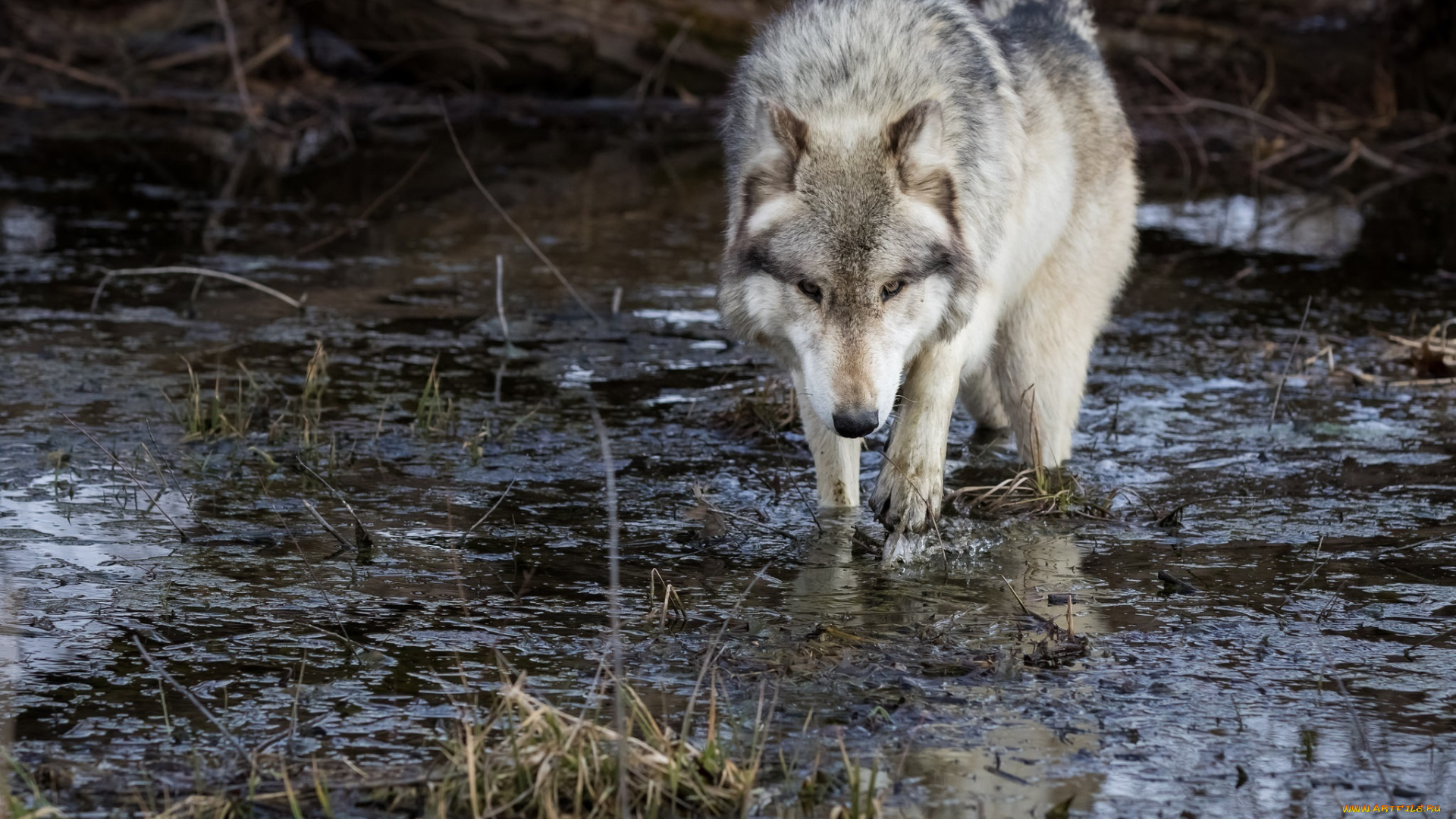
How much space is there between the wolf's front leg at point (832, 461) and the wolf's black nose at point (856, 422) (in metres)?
0.66

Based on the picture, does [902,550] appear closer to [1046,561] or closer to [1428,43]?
[1046,561]

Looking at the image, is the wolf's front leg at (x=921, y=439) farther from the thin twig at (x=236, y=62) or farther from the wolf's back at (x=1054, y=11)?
the thin twig at (x=236, y=62)

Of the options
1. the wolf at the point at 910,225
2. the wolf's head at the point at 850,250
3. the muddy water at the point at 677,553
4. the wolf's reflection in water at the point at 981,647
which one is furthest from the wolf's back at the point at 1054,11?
the wolf's reflection in water at the point at 981,647

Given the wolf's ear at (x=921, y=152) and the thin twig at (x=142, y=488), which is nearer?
the wolf's ear at (x=921, y=152)

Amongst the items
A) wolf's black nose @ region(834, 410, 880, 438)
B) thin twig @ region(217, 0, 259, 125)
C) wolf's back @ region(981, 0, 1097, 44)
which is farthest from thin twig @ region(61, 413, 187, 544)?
thin twig @ region(217, 0, 259, 125)

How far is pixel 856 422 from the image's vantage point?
4.03 metres

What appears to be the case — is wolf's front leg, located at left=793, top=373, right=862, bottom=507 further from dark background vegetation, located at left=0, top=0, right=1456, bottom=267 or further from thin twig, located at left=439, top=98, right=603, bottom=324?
dark background vegetation, located at left=0, top=0, right=1456, bottom=267

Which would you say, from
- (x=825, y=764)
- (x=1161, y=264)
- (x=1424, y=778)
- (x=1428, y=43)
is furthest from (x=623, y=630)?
(x=1428, y=43)

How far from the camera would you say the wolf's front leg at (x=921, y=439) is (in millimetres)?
4715

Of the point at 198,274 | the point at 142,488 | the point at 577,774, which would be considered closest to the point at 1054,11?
the point at 142,488

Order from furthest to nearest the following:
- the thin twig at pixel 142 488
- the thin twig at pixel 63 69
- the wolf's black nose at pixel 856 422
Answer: the thin twig at pixel 63 69
the thin twig at pixel 142 488
the wolf's black nose at pixel 856 422

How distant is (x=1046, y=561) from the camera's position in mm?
4551

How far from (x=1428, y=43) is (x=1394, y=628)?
38.3ft

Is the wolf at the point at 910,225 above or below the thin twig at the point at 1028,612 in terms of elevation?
above
